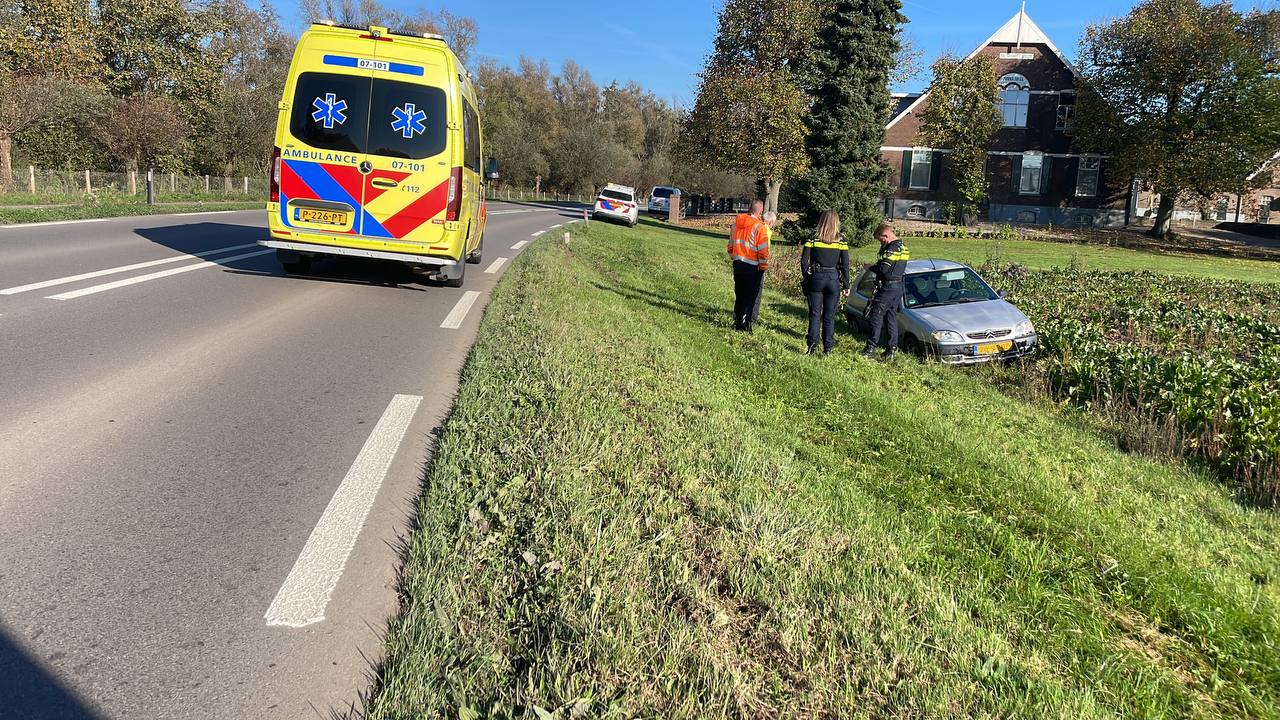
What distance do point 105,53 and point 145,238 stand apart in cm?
3431

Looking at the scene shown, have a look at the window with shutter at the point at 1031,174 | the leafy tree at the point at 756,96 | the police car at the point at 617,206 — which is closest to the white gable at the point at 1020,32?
the window with shutter at the point at 1031,174

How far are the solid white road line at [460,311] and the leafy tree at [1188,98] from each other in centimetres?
4064

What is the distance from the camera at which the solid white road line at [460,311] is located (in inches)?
352

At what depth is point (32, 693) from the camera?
2387 mm

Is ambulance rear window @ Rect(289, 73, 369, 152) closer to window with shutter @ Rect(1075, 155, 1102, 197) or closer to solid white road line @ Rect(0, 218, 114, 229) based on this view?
solid white road line @ Rect(0, 218, 114, 229)

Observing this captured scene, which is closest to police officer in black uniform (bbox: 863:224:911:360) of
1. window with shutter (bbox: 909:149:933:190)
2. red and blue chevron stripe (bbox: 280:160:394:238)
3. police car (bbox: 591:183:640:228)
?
red and blue chevron stripe (bbox: 280:160:394:238)

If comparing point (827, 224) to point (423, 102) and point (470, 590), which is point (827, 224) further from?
point (470, 590)

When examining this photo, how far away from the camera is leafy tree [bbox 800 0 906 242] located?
3047 centimetres

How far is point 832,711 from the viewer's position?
101 inches

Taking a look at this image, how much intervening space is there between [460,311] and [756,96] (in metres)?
28.2

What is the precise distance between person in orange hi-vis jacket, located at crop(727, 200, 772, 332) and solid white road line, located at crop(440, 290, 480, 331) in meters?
3.49

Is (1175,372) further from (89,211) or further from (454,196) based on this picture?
(89,211)

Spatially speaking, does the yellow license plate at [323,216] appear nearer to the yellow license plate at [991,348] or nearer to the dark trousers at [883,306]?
the dark trousers at [883,306]

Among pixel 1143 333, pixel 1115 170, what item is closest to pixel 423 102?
pixel 1143 333
